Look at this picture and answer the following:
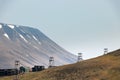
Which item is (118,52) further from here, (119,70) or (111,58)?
(119,70)

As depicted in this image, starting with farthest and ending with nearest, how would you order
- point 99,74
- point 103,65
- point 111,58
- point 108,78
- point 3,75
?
point 3,75 → point 111,58 → point 103,65 → point 99,74 → point 108,78

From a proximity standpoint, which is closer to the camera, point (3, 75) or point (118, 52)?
point (118, 52)

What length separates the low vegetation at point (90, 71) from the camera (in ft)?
368

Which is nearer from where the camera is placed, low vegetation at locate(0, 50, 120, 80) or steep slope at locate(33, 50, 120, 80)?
steep slope at locate(33, 50, 120, 80)

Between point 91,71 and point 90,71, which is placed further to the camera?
point 90,71

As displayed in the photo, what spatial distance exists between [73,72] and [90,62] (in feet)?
36.9

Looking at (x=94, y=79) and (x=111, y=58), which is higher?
(x=111, y=58)

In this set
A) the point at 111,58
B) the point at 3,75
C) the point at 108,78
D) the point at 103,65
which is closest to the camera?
the point at 108,78

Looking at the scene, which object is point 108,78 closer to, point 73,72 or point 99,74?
point 99,74

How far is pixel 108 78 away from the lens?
107m

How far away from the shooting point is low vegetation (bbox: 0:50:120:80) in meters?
112

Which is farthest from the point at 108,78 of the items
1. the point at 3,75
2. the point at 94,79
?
the point at 3,75

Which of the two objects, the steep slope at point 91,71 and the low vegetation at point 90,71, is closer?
the steep slope at point 91,71

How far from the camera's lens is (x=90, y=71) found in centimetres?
12075
